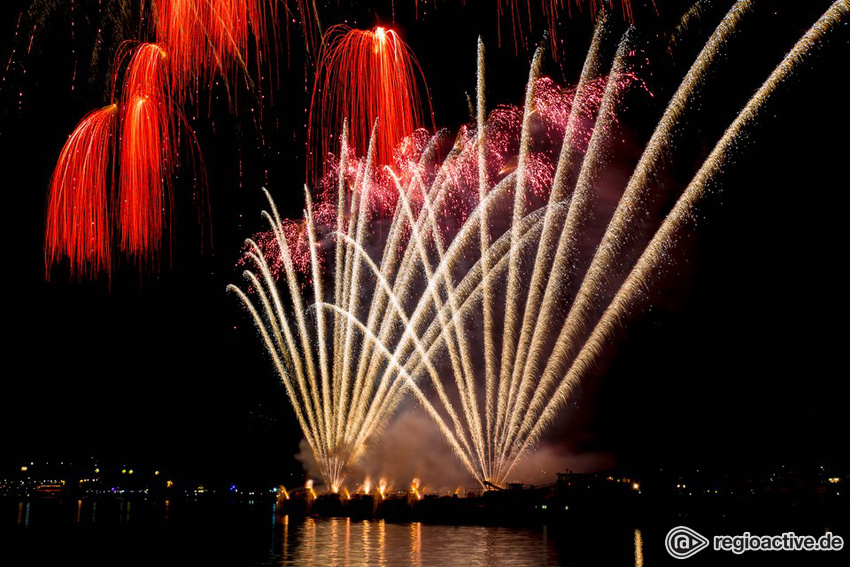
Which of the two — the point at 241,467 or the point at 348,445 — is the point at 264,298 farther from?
the point at 241,467

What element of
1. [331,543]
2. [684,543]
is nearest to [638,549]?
[684,543]

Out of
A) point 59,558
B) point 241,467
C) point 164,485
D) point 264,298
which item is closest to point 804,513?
point 264,298

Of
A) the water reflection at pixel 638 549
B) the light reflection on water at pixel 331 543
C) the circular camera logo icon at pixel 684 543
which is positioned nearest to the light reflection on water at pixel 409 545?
the light reflection on water at pixel 331 543

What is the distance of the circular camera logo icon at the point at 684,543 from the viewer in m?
19.0

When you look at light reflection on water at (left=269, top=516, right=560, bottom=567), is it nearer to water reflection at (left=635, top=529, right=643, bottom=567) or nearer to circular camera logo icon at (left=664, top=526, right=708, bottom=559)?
water reflection at (left=635, top=529, right=643, bottom=567)

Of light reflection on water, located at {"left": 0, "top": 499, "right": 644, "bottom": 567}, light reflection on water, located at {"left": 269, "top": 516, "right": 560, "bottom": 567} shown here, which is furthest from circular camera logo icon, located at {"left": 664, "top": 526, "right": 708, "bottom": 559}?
light reflection on water, located at {"left": 269, "top": 516, "right": 560, "bottom": 567}

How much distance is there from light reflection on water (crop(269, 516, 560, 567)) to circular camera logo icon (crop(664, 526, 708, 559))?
302 cm

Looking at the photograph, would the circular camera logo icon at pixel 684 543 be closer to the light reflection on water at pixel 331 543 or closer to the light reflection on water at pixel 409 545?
the light reflection on water at pixel 331 543

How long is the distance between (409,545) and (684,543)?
756 cm

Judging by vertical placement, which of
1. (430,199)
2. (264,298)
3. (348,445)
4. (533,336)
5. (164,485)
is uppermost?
(430,199)

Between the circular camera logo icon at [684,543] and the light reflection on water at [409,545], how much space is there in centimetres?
302

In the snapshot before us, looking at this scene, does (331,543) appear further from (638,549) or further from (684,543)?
(684,543)

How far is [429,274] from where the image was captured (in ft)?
82.9

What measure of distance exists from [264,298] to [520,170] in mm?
11126
